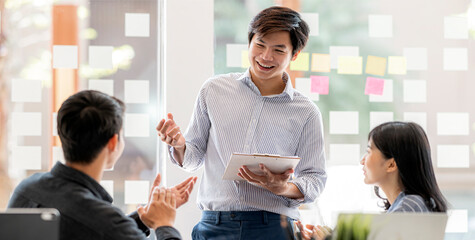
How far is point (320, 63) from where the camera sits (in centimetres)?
306

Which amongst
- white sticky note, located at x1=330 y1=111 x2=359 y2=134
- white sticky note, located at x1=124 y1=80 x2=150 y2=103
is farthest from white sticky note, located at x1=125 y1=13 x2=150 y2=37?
white sticky note, located at x1=330 y1=111 x2=359 y2=134

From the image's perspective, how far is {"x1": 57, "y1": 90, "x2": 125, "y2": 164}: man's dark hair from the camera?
1.62m

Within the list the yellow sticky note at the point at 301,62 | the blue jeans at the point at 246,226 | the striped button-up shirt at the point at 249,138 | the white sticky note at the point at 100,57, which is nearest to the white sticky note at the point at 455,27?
the yellow sticky note at the point at 301,62

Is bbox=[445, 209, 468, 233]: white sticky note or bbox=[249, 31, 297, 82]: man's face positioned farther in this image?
bbox=[445, 209, 468, 233]: white sticky note

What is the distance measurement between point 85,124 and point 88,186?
184 millimetres

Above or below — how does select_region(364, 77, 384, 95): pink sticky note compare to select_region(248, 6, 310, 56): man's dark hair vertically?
below

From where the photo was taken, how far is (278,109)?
229 cm

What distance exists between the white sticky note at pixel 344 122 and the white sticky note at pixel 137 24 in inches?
44.5

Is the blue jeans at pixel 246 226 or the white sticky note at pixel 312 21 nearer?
the blue jeans at pixel 246 226

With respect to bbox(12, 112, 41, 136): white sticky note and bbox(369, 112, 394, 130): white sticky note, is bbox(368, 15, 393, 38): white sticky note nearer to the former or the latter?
bbox(369, 112, 394, 130): white sticky note

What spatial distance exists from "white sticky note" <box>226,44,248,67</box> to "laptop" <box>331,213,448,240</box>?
1755 mm

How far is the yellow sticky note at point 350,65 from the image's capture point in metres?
3.08

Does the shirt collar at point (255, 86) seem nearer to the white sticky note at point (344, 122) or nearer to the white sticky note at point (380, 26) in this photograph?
the white sticky note at point (344, 122)

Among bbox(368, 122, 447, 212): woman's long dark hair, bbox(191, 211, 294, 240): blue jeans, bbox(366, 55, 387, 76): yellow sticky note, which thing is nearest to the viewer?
bbox(368, 122, 447, 212): woman's long dark hair
